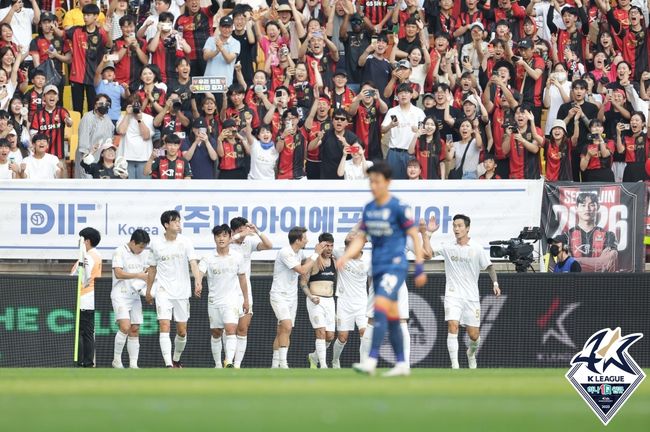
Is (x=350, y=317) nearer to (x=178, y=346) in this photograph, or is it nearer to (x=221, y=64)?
(x=178, y=346)

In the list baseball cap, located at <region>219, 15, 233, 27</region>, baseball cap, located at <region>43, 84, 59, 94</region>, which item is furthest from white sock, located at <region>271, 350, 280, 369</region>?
baseball cap, located at <region>219, 15, 233, 27</region>

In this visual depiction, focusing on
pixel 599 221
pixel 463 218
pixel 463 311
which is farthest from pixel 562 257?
pixel 463 218

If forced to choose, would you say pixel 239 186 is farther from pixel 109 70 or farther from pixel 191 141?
pixel 109 70

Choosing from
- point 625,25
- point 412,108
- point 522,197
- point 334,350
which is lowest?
point 334,350

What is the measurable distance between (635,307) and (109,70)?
10985mm

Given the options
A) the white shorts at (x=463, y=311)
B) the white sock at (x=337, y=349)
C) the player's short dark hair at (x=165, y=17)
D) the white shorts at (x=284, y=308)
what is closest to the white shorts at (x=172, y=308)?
the white shorts at (x=284, y=308)

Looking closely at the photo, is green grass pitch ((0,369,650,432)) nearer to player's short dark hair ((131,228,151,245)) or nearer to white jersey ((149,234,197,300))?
white jersey ((149,234,197,300))

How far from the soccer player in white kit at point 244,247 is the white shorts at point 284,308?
0.42m

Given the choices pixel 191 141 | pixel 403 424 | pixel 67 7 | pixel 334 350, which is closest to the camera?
pixel 403 424

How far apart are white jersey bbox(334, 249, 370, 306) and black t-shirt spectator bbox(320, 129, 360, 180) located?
280cm

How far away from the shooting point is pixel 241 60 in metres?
26.5

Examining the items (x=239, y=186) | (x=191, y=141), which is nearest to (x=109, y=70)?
(x=191, y=141)

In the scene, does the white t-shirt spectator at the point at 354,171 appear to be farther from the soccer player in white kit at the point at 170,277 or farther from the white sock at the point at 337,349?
the soccer player in white kit at the point at 170,277

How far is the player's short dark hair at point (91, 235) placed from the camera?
21844 millimetres
